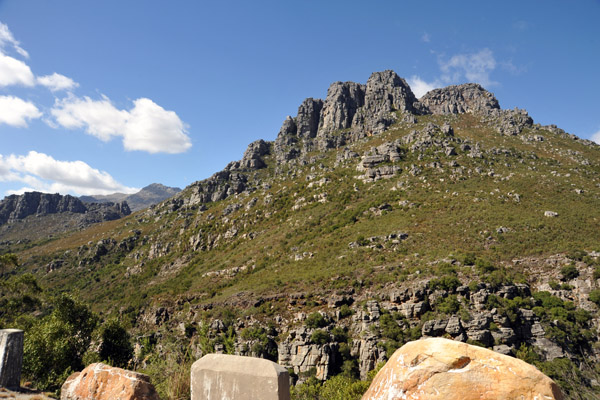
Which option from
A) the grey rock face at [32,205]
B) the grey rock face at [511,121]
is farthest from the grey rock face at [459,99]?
the grey rock face at [32,205]

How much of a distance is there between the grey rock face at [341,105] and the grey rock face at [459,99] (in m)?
41.1

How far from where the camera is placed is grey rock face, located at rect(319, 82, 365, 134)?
431 feet

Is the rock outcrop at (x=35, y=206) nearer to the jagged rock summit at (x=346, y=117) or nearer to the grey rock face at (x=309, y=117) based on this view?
the jagged rock summit at (x=346, y=117)

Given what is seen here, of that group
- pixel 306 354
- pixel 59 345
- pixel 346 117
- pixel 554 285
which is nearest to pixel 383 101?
pixel 346 117

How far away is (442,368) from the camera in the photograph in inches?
158

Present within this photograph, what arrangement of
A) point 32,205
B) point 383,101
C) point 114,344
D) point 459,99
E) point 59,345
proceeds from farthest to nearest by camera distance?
1. point 32,205
2. point 459,99
3. point 383,101
4. point 114,344
5. point 59,345

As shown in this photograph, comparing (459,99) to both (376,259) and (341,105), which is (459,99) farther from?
(376,259)

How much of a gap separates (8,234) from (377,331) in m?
207

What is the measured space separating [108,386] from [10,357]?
19.0 ft

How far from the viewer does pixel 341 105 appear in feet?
442

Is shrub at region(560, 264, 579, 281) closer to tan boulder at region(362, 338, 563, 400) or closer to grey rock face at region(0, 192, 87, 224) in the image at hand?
tan boulder at region(362, 338, 563, 400)

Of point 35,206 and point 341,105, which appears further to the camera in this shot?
point 35,206

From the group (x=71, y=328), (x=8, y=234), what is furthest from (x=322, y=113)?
(x=8, y=234)

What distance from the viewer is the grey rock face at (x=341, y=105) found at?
5167 inches
